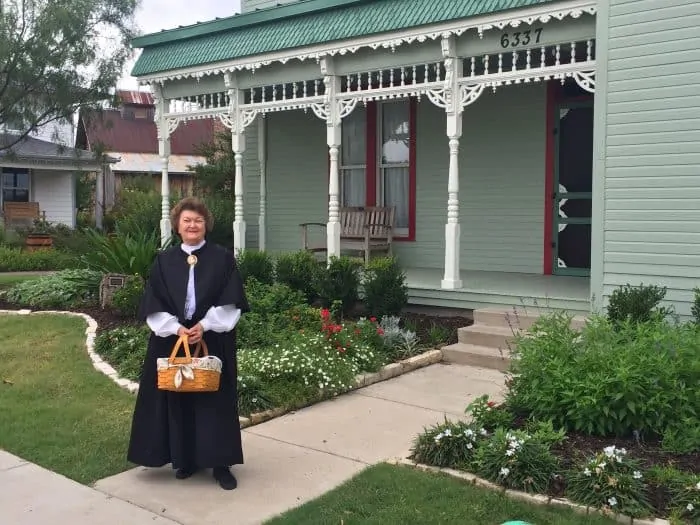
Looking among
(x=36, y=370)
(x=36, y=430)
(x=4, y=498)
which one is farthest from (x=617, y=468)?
(x=36, y=370)

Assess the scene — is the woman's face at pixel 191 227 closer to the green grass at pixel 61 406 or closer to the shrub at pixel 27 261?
the green grass at pixel 61 406

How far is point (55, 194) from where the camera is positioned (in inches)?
1047

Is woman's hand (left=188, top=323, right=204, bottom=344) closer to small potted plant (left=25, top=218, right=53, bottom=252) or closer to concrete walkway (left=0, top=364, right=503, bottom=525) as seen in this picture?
concrete walkway (left=0, top=364, right=503, bottom=525)

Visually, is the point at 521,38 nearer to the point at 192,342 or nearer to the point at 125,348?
the point at 125,348

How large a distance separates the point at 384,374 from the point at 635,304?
242cm

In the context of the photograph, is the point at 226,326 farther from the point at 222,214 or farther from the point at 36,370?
the point at 222,214

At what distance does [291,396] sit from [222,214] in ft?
25.5

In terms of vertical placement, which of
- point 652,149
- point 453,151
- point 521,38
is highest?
point 521,38

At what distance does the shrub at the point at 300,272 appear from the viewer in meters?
9.48

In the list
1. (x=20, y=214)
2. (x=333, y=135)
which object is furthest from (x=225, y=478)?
(x=20, y=214)

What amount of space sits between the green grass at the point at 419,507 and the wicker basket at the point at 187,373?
866mm

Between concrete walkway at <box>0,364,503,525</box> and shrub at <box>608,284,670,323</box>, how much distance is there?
1.39 m

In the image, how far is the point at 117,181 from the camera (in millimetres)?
34250

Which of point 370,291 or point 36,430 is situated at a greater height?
point 370,291
